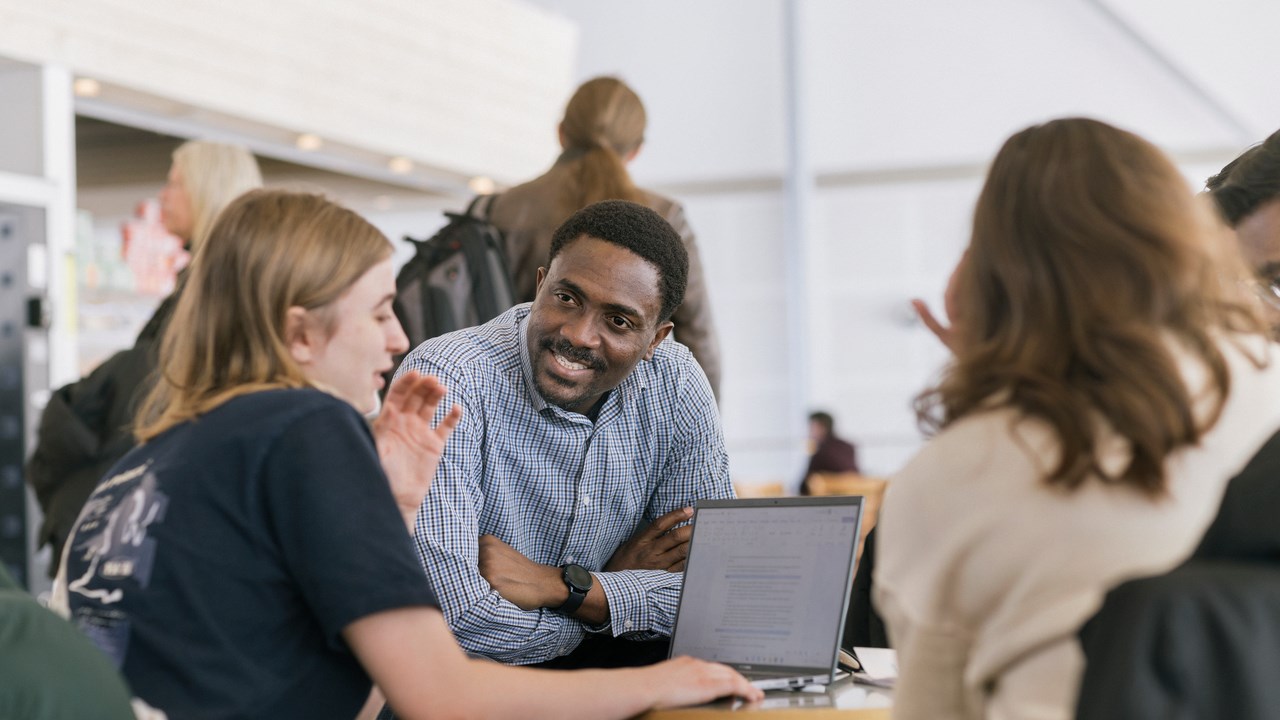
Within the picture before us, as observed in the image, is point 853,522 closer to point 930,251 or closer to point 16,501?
point 16,501

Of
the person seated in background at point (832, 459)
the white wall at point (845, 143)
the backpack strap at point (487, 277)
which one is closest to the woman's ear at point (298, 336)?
the backpack strap at point (487, 277)

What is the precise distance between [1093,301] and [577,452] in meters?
1.16

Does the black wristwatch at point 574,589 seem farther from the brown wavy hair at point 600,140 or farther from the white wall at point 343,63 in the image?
the white wall at point 343,63

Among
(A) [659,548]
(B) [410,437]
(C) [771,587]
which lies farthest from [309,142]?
(C) [771,587]

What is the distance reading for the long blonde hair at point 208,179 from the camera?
346cm

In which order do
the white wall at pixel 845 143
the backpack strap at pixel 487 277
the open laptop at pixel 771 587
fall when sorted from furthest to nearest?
the white wall at pixel 845 143 < the backpack strap at pixel 487 277 < the open laptop at pixel 771 587

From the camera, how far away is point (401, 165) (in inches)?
265

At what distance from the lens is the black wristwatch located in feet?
6.70

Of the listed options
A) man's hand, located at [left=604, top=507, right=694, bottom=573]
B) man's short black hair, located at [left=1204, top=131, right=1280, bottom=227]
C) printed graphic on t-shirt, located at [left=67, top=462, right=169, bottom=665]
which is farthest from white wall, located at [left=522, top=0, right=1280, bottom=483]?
printed graphic on t-shirt, located at [left=67, top=462, right=169, bottom=665]

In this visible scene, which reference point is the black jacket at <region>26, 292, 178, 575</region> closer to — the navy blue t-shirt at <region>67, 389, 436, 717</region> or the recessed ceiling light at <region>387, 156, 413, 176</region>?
the navy blue t-shirt at <region>67, 389, 436, 717</region>

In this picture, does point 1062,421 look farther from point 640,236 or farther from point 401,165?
point 401,165

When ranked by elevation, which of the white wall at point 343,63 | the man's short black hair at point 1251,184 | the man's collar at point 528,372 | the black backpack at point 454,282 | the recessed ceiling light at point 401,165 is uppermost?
the white wall at point 343,63

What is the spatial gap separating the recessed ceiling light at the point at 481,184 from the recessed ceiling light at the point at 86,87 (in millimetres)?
2622

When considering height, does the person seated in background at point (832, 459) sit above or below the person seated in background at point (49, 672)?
below
